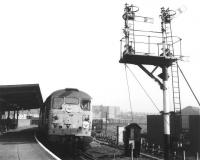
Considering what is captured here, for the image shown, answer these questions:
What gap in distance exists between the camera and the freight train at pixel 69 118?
14922 mm

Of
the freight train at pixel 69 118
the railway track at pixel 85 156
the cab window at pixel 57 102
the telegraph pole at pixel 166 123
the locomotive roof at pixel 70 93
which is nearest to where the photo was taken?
the telegraph pole at pixel 166 123

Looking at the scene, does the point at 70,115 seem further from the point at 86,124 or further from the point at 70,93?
the point at 70,93

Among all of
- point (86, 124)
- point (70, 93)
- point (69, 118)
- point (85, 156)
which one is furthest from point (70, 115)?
point (85, 156)

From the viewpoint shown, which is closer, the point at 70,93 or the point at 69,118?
the point at 69,118

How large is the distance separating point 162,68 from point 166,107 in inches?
86.1

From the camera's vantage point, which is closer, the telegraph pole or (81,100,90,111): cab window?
the telegraph pole

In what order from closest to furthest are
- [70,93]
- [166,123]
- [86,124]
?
Answer: [166,123] < [86,124] < [70,93]

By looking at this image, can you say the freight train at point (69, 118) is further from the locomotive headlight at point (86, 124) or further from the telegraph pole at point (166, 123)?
the telegraph pole at point (166, 123)

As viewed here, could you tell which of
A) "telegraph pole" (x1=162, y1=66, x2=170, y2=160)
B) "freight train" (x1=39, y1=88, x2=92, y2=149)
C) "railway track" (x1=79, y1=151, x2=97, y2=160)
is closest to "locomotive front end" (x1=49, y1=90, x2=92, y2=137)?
"freight train" (x1=39, y1=88, x2=92, y2=149)

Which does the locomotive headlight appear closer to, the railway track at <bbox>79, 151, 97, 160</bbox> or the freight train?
the freight train

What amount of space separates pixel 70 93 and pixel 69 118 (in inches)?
62.7

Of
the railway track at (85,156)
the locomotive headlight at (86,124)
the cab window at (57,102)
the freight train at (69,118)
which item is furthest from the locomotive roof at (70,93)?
the railway track at (85,156)

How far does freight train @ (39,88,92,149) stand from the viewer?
1492cm

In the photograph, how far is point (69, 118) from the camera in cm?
1527
